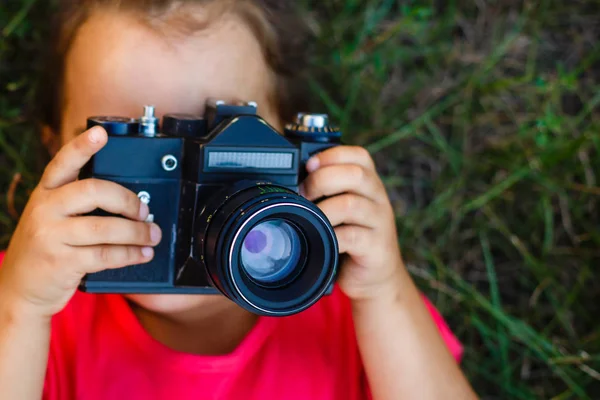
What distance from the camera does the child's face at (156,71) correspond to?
2.59 ft

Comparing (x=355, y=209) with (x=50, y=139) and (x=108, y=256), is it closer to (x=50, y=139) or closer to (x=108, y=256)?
(x=108, y=256)

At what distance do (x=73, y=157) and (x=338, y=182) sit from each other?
0.25 meters

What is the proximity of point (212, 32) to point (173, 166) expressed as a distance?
0.71 feet

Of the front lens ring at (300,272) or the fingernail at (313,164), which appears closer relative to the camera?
the front lens ring at (300,272)

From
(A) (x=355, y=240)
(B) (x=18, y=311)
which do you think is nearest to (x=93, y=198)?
(B) (x=18, y=311)

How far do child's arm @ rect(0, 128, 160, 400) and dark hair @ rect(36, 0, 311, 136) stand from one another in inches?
9.0

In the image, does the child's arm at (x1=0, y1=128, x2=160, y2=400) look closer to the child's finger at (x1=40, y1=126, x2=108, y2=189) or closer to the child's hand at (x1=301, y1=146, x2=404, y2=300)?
the child's finger at (x1=40, y1=126, x2=108, y2=189)

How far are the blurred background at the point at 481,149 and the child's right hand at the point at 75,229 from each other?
16.1 inches

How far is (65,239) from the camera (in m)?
0.67

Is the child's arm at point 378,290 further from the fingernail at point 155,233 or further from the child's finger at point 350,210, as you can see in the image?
the fingernail at point 155,233

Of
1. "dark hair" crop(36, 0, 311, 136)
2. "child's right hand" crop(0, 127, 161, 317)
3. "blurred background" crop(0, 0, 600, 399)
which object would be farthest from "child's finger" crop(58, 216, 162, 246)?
"blurred background" crop(0, 0, 600, 399)

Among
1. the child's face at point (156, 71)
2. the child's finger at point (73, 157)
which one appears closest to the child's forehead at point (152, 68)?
the child's face at point (156, 71)

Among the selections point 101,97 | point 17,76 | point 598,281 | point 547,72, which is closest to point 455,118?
point 547,72

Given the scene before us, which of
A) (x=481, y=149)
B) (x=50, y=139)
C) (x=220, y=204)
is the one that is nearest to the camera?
(x=220, y=204)
